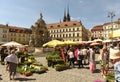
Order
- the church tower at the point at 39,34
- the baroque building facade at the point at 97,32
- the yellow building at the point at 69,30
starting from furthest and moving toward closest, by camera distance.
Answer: the baroque building facade at the point at 97,32 → the yellow building at the point at 69,30 → the church tower at the point at 39,34

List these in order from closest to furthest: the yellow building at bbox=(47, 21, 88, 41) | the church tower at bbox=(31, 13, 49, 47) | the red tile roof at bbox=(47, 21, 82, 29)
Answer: the church tower at bbox=(31, 13, 49, 47) → the yellow building at bbox=(47, 21, 88, 41) → the red tile roof at bbox=(47, 21, 82, 29)

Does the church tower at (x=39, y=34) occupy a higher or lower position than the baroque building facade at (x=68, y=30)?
lower

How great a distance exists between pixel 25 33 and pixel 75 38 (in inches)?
948

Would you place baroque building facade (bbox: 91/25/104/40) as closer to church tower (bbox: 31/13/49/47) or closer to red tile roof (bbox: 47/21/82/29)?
red tile roof (bbox: 47/21/82/29)

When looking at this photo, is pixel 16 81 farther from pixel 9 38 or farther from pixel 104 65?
pixel 9 38

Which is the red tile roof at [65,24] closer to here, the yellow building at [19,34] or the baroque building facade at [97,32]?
the yellow building at [19,34]

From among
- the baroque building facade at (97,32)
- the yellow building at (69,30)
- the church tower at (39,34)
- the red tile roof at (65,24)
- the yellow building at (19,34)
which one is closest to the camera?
the church tower at (39,34)

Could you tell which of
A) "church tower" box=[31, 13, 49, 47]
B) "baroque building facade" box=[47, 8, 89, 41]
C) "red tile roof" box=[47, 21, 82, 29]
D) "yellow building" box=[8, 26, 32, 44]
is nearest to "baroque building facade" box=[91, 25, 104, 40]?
"baroque building facade" box=[47, 8, 89, 41]

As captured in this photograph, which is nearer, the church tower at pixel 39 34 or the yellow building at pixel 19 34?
the church tower at pixel 39 34

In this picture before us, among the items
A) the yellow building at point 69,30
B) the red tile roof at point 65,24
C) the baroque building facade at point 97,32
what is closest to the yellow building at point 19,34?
the red tile roof at point 65,24

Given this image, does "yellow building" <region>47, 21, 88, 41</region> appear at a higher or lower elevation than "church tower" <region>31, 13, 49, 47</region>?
higher

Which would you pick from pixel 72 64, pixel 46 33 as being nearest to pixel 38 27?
pixel 46 33

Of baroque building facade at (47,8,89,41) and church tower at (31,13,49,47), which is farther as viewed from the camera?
baroque building facade at (47,8,89,41)

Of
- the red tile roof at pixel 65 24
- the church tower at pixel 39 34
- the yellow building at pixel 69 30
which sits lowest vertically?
the church tower at pixel 39 34
